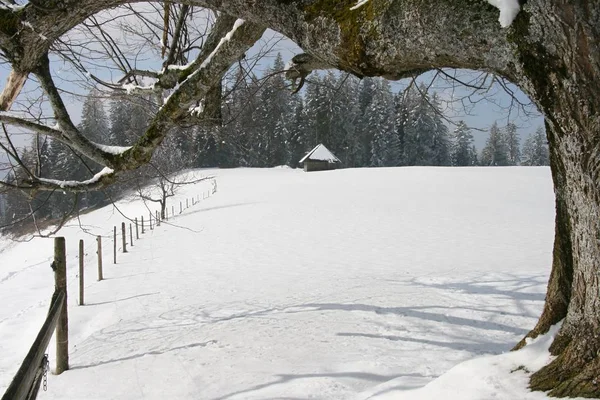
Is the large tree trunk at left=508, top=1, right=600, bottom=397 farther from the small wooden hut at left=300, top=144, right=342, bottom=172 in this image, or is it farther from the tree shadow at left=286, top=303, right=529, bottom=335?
the small wooden hut at left=300, top=144, right=342, bottom=172

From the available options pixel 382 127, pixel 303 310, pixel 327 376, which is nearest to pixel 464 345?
pixel 327 376

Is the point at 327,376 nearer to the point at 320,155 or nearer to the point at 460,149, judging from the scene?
the point at 320,155

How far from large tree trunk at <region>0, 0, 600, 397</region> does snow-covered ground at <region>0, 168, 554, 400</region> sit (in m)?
0.27

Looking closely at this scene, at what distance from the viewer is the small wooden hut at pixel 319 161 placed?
51.5 m

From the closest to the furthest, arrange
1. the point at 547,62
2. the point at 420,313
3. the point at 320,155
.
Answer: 1. the point at 547,62
2. the point at 420,313
3. the point at 320,155

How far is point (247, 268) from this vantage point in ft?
41.2

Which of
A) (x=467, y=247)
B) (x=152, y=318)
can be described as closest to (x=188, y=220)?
(x=467, y=247)

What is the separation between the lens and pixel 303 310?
7.38 m

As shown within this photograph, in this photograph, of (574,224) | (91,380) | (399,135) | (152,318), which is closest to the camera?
(574,224)

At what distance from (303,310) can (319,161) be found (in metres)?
44.6

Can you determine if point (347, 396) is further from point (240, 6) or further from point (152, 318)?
point (152, 318)

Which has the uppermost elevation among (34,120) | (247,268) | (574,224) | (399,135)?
(399,135)

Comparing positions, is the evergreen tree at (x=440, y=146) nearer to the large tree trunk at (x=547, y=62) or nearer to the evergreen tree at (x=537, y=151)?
the evergreen tree at (x=537, y=151)

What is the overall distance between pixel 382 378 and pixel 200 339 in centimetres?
274
